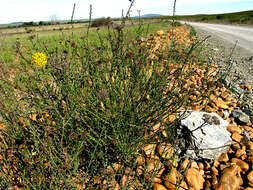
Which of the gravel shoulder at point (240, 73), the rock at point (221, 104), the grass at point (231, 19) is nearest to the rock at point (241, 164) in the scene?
the gravel shoulder at point (240, 73)

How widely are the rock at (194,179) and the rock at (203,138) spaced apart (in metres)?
0.18

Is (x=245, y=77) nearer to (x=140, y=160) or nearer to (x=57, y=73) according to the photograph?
(x=140, y=160)

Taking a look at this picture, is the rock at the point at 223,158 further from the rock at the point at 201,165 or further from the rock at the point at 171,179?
the rock at the point at 171,179

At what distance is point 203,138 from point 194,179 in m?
0.41

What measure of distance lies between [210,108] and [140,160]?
1.39 m

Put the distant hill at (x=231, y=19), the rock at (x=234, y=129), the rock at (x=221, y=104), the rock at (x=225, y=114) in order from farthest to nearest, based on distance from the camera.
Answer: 1. the distant hill at (x=231, y=19)
2. the rock at (x=221, y=104)
3. the rock at (x=225, y=114)
4. the rock at (x=234, y=129)

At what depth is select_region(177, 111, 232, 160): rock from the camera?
1.66 m

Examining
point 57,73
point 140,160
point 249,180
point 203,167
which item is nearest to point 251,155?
point 249,180

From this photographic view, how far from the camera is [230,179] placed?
4.67 ft

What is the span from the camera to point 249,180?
1433 millimetres

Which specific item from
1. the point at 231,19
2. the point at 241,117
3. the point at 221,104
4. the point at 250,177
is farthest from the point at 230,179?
the point at 231,19

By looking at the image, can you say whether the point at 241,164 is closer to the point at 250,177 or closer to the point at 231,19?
the point at 250,177

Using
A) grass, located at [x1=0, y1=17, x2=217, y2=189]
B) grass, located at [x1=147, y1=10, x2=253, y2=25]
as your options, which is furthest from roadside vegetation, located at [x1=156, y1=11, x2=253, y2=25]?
grass, located at [x1=0, y1=17, x2=217, y2=189]

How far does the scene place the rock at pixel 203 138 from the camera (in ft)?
5.45
